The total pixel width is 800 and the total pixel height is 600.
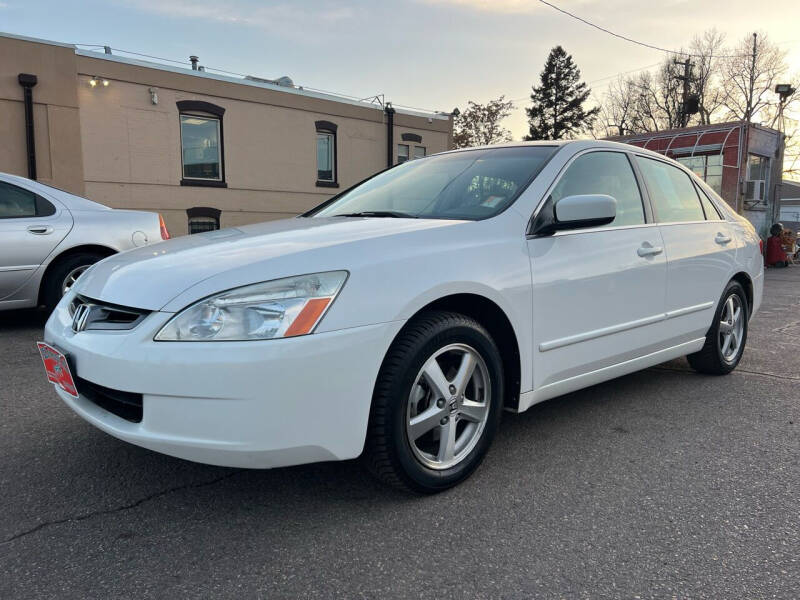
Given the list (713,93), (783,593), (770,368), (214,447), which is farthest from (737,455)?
(713,93)

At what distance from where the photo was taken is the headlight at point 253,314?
209 cm

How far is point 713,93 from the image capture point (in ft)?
144

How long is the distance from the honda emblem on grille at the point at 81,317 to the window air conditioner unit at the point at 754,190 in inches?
858

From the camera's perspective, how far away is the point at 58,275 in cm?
580

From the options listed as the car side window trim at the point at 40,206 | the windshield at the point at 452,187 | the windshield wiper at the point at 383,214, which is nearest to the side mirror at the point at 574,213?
the windshield at the point at 452,187

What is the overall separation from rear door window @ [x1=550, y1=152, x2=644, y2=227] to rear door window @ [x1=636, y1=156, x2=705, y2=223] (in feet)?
0.58

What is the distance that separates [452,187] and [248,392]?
1727mm

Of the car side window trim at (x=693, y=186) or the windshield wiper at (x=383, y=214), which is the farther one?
the car side window trim at (x=693, y=186)

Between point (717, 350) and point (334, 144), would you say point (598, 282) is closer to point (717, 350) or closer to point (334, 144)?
point (717, 350)

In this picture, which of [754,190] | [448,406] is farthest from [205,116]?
[754,190]

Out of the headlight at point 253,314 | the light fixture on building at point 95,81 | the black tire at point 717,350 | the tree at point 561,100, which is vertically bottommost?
the black tire at point 717,350

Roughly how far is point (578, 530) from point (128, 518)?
1.70m

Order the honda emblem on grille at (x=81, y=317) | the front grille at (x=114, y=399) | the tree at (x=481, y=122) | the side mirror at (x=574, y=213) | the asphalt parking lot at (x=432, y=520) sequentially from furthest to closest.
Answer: the tree at (x=481, y=122) < the side mirror at (x=574, y=213) < the honda emblem on grille at (x=81, y=317) < the front grille at (x=114, y=399) < the asphalt parking lot at (x=432, y=520)

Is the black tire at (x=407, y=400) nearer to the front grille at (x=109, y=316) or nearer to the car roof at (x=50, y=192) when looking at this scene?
the front grille at (x=109, y=316)
